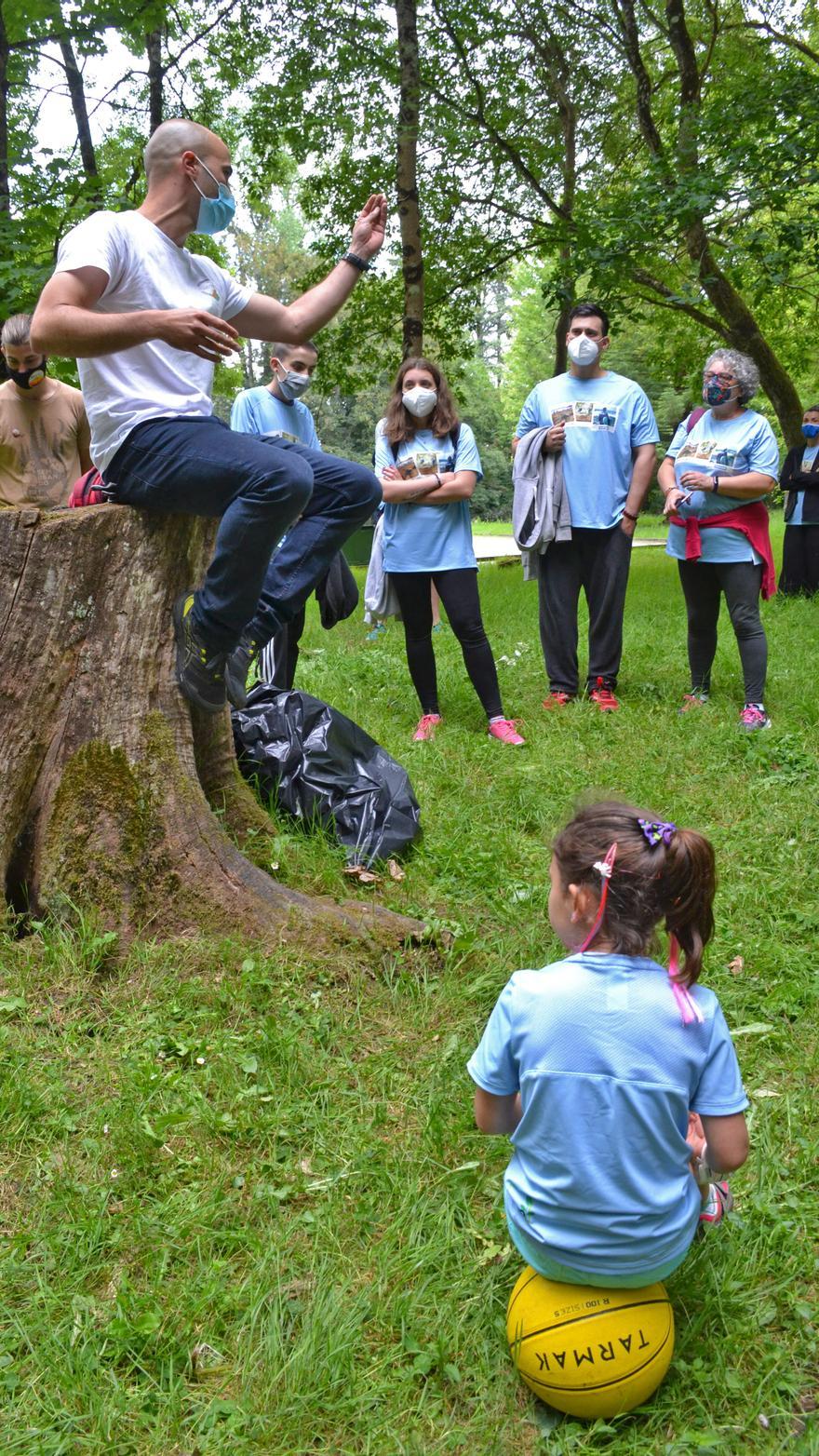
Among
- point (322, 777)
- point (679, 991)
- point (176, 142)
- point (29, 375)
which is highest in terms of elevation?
point (176, 142)

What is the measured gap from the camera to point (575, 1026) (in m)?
1.86

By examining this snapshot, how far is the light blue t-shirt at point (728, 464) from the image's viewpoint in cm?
615

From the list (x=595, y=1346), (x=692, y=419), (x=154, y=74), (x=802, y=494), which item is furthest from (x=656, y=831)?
(x=154, y=74)

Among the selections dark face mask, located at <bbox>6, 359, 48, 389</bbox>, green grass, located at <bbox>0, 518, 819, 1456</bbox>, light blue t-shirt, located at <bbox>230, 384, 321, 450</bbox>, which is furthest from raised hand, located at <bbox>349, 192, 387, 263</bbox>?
dark face mask, located at <bbox>6, 359, 48, 389</bbox>

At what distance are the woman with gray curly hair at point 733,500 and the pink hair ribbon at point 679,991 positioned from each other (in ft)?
14.2

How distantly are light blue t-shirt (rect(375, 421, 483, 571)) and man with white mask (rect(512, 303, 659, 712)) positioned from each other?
706 millimetres

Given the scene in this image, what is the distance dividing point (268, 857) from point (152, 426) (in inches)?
58.8

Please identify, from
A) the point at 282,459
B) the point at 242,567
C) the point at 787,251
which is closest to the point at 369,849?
the point at 242,567

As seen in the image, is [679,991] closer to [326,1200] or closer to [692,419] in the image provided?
[326,1200]

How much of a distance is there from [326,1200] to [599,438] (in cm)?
514

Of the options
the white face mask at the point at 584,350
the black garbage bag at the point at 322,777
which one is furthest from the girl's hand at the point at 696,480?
the black garbage bag at the point at 322,777

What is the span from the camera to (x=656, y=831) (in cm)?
187

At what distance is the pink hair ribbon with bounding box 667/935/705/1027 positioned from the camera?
73.2 inches

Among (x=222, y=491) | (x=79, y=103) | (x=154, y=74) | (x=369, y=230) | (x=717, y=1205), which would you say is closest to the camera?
(x=717, y=1205)
